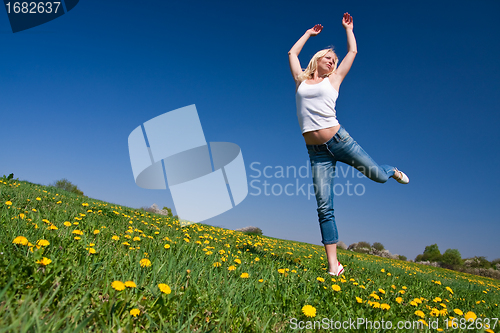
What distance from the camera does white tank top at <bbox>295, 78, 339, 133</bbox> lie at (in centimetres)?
395

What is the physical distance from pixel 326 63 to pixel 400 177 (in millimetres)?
2388

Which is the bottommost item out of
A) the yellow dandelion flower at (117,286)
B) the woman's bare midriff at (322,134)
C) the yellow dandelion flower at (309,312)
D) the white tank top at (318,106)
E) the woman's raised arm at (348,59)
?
the yellow dandelion flower at (309,312)

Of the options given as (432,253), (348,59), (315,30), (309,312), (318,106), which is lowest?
(309,312)

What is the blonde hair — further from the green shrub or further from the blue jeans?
the green shrub

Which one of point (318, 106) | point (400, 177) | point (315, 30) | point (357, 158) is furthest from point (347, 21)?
point (400, 177)

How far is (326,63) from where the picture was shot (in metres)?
4.27

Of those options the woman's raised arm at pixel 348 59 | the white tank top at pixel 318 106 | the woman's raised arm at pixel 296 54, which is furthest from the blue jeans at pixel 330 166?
the woman's raised arm at pixel 296 54

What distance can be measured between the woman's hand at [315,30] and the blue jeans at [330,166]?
76.4 inches

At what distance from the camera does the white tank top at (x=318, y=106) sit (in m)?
3.95

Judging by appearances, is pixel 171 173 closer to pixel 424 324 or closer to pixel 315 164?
pixel 315 164

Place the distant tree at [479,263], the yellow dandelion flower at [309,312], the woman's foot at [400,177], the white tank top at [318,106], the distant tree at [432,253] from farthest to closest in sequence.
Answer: the distant tree at [432,253] → the distant tree at [479,263] → the woman's foot at [400,177] → the white tank top at [318,106] → the yellow dandelion flower at [309,312]

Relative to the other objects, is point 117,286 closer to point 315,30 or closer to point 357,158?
point 357,158

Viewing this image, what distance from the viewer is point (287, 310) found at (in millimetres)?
2186

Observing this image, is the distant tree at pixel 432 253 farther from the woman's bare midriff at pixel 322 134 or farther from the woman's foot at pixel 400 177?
the woman's bare midriff at pixel 322 134
